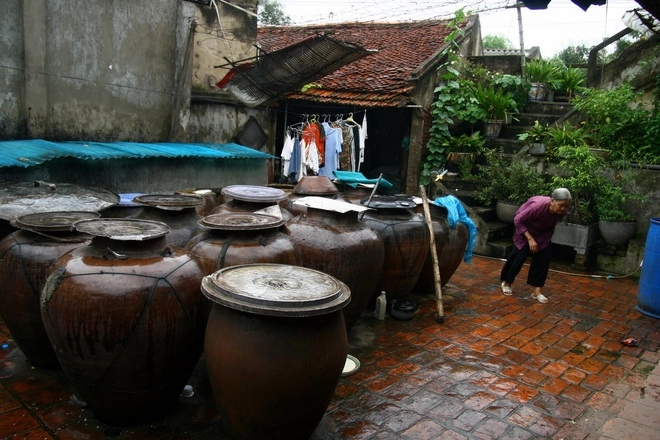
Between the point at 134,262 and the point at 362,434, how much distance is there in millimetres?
2197

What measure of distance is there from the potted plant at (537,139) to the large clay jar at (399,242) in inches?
208

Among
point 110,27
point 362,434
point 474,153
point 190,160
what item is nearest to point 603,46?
point 474,153

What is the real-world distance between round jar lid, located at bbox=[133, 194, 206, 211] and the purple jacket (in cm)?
463

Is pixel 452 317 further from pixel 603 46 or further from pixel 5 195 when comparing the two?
pixel 603 46

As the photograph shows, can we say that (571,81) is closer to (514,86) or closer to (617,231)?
(514,86)

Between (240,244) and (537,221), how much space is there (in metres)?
4.74

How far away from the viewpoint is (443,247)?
714cm

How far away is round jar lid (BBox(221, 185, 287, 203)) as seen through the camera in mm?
5852

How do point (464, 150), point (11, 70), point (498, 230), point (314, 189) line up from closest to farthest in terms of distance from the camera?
1. point (314, 189)
2. point (11, 70)
3. point (498, 230)
4. point (464, 150)

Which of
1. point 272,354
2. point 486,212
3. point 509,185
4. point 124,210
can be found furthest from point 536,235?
point 124,210

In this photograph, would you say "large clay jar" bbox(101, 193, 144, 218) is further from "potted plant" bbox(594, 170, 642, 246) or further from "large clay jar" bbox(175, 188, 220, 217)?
"potted plant" bbox(594, 170, 642, 246)

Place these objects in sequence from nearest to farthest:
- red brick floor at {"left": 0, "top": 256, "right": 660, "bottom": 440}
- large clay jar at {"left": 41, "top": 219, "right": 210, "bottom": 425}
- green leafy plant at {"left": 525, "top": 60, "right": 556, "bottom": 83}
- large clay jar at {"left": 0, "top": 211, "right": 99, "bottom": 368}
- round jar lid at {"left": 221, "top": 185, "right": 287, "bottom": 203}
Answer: large clay jar at {"left": 41, "top": 219, "right": 210, "bottom": 425}
red brick floor at {"left": 0, "top": 256, "right": 660, "bottom": 440}
large clay jar at {"left": 0, "top": 211, "right": 99, "bottom": 368}
round jar lid at {"left": 221, "top": 185, "right": 287, "bottom": 203}
green leafy plant at {"left": 525, "top": 60, "right": 556, "bottom": 83}

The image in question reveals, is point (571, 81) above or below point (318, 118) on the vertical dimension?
above

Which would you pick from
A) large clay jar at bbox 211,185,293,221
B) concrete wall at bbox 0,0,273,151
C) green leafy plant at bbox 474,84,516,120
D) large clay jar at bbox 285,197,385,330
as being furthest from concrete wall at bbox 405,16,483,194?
large clay jar at bbox 285,197,385,330
